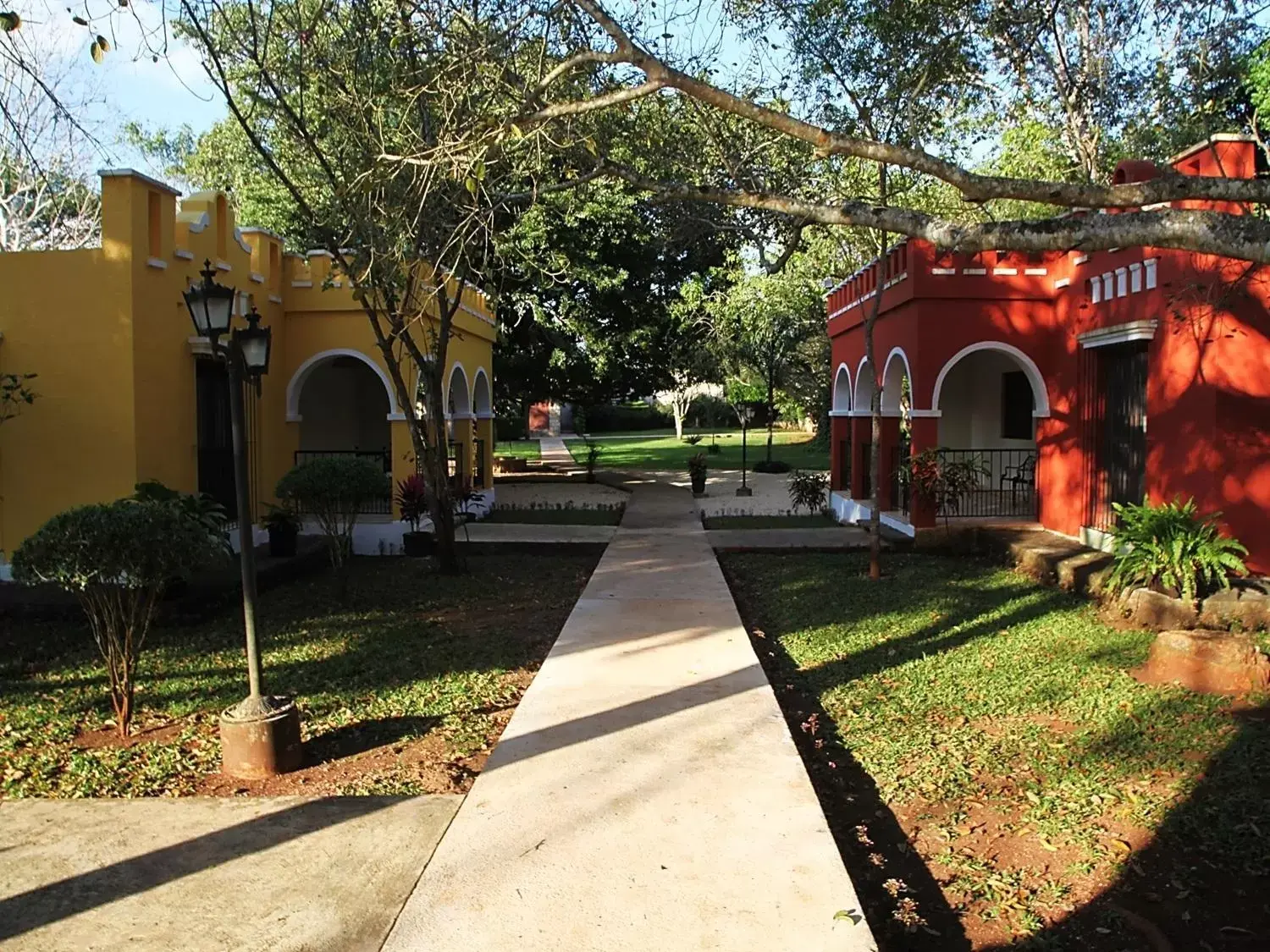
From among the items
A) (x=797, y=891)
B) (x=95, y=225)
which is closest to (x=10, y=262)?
(x=797, y=891)

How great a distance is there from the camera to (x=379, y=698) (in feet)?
21.9

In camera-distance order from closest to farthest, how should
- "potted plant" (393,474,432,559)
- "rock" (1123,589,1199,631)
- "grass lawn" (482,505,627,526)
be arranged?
1. "rock" (1123,589,1199,631)
2. "potted plant" (393,474,432,559)
3. "grass lawn" (482,505,627,526)

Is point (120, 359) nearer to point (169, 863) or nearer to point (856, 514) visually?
point (169, 863)

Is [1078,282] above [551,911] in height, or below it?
above

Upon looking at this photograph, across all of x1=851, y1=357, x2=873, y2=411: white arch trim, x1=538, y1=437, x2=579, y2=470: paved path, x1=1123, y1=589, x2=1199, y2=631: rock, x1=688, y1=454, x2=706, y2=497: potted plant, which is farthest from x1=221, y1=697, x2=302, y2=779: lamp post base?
x1=538, y1=437, x2=579, y2=470: paved path

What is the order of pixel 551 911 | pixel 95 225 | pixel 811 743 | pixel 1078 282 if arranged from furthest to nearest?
1. pixel 95 225
2. pixel 1078 282
3. pixel 811 743
4. pixel 551 911

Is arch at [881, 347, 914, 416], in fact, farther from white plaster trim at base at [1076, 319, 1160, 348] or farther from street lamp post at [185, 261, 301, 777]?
street lamp post at [185, 261, 301, 777]

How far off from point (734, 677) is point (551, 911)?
11.2 ft

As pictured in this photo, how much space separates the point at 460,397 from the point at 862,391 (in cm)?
658

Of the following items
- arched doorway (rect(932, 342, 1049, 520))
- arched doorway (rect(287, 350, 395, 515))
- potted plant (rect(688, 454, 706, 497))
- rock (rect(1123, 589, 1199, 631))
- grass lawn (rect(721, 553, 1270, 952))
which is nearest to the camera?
grass lawn (rect(721, 553, 1270, 952))

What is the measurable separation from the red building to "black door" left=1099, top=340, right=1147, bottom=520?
0.07 feet

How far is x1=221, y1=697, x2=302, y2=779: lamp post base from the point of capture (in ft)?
17.0

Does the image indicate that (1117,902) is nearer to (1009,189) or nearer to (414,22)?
(1009,189)

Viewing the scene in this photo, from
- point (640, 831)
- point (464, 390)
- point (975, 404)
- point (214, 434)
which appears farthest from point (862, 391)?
point (640, 831)
